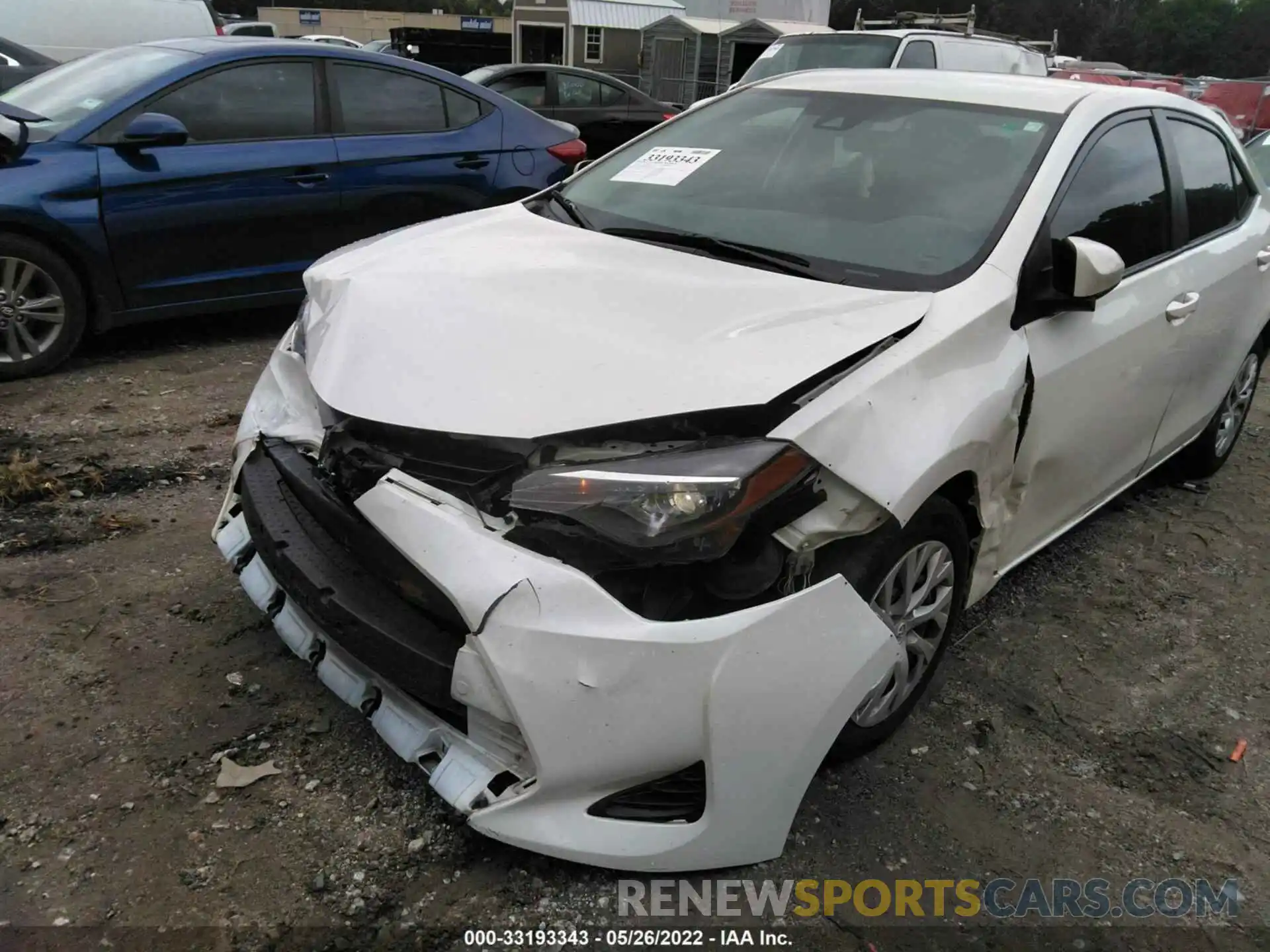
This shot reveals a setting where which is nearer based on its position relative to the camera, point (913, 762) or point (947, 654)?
point (913, 762)

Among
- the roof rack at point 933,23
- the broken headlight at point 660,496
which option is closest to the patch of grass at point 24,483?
the broken headlight at point 660,496

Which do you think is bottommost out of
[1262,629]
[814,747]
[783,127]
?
[1262,629]

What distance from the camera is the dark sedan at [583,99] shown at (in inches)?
427

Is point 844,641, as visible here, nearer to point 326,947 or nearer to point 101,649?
point 326,947

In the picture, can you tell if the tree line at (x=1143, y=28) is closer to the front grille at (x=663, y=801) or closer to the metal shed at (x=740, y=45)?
the metal shed at (x=740, y=45)

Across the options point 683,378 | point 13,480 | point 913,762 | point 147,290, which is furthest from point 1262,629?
point 147,290

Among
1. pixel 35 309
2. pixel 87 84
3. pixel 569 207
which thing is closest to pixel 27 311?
pixel 35 309

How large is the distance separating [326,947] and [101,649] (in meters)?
1.28

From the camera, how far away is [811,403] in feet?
6.95

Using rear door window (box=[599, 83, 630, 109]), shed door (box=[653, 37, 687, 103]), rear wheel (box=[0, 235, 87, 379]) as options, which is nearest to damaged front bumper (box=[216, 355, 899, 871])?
rear wheel (box=[0, 235, 87, 379])

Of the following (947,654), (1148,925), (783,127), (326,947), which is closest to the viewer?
(326,947)

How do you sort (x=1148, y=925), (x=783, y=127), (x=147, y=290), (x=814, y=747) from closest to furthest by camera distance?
(x=814, y=747)
(x=1148, y=925)
(x=783, y=127)
(x=147, y=290)

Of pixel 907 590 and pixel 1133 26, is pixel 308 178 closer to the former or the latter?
pixel 907 590

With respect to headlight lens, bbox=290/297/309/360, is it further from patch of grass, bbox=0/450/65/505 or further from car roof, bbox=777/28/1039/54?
car roof, bbox=777/28/1039/54
